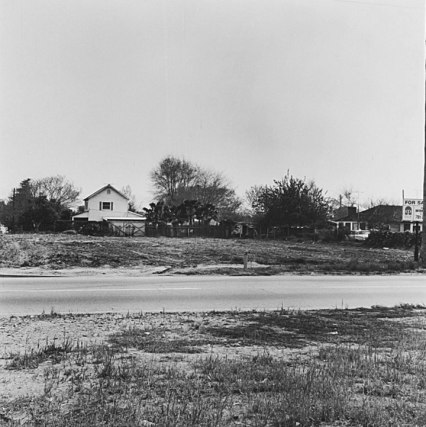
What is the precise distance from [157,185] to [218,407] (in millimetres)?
68006

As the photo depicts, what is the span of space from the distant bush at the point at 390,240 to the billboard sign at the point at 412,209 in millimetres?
23170

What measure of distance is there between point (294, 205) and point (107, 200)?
29.5 metres

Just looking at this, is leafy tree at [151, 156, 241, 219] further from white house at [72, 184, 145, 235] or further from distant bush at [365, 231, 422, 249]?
distant bush at [365, 231, 422, 249]

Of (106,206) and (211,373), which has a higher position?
(106,206)

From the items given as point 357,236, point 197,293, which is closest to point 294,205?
point 357,236

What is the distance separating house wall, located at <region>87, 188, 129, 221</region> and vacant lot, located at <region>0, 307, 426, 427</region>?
202 ft

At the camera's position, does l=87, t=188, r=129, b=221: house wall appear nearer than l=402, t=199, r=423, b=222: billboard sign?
No

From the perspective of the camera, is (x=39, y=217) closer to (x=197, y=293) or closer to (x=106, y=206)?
(x=106, y=206)

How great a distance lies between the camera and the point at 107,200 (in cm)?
6850

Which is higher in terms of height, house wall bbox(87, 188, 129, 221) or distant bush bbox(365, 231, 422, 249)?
house wall bbox(87, 188, 129, 221)

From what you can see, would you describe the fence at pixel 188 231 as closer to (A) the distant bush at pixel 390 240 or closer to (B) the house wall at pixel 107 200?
(A) the distant bush at pixel 390 240

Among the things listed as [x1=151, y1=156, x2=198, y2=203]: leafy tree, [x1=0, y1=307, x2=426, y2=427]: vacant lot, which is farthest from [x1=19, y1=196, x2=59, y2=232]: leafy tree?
[x1=0, y1=307, x2=426, y2=427]: vacant lot

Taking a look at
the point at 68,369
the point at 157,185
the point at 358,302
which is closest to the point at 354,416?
the point at 68,369

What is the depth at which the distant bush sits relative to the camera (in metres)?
38.9
